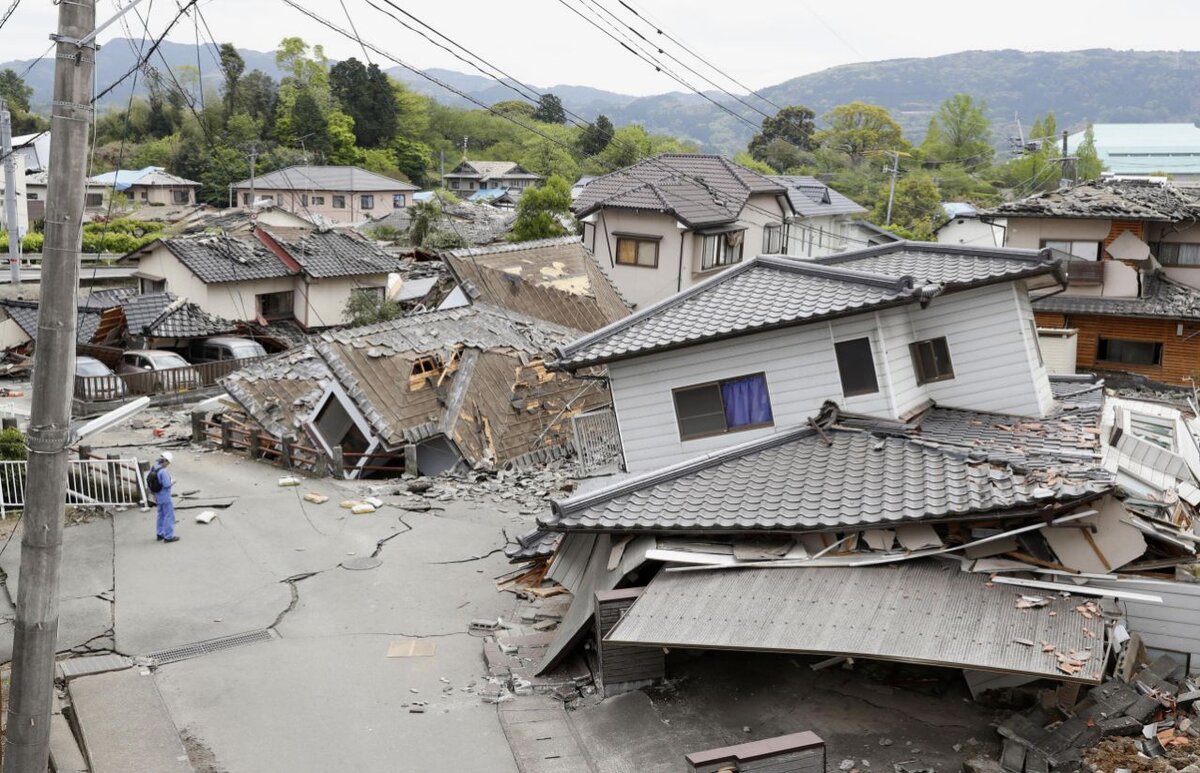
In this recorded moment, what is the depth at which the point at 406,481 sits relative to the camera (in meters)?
20.0

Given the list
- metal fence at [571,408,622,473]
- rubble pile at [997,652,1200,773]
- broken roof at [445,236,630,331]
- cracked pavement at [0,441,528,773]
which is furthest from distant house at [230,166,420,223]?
rubble pile at [997,652,1200,773]

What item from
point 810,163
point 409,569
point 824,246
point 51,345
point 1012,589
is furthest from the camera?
point 810,163

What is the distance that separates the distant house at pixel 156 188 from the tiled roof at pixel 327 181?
5092 mm

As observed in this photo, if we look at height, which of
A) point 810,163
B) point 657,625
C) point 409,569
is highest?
point 810,163

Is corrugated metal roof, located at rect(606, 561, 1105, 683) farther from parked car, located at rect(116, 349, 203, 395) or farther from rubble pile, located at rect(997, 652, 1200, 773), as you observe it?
parked car, located at rect(116, 349, 203, 395)

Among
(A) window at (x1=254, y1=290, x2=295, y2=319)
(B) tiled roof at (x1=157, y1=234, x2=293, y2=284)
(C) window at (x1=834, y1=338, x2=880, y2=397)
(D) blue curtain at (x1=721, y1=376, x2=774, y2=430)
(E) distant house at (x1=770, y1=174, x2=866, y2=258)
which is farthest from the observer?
(E) distant house at (x1=770, y1=174, x2=866, y2=258)

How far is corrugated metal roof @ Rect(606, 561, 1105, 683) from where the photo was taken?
8.46 meters

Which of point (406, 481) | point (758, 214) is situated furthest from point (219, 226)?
point (406, 481)

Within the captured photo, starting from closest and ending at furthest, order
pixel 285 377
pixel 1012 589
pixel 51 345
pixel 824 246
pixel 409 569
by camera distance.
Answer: pixel 51 345, pixel 1012 589, pixel 409 569, pixel 285 377, pixel 824 246

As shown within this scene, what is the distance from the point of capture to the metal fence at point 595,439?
20844 mm

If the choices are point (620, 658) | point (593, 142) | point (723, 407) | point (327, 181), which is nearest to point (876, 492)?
point (723, 407)

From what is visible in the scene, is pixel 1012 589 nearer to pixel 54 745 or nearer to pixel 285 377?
pixel 54 745

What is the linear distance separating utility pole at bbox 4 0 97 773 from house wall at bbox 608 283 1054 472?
787 centimetres

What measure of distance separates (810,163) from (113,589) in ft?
293
